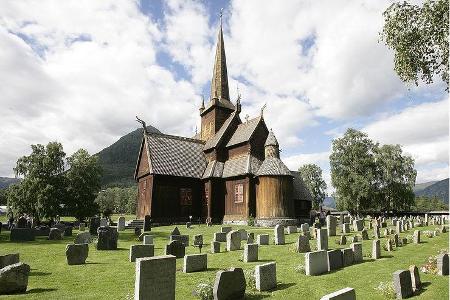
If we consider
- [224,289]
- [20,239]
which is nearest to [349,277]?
[224,289]

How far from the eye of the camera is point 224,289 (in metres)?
8.20

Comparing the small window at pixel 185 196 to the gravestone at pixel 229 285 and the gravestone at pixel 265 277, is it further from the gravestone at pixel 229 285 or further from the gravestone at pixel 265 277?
the gravestone at pixel 229 285

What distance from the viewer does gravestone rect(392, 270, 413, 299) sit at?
839cm

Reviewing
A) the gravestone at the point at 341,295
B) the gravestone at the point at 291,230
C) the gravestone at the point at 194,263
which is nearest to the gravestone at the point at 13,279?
the gravestone at the point at 194,263

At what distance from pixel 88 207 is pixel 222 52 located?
28287mm

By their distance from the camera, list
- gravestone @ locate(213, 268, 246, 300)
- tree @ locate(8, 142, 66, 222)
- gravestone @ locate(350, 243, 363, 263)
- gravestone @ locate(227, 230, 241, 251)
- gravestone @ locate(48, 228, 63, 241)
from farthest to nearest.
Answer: tree @ locate(8, 142, 66, 222) → gravestone @ locate(48, 228, 63, 241) → gravestone @ locate(227, 230, 241, 251) → gravestone @ locate(350, 243, 363, 263) → gravestone @ locate(213, 268, 246, 300)

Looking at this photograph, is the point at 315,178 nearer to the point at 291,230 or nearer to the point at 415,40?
the point at 291,230

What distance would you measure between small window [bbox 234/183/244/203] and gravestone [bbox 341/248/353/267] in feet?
66.8

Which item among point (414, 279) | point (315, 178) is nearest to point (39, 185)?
point (414, 279)

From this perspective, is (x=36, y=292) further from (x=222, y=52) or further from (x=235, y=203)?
(x=222, y=52)

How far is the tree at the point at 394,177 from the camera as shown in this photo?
169 ft

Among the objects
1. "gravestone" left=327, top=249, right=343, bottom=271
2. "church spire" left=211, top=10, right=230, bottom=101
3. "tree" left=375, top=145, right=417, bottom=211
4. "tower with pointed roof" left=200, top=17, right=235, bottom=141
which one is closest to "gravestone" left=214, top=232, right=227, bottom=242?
"gravestone" left=327, top=249, right=343, bottom=271

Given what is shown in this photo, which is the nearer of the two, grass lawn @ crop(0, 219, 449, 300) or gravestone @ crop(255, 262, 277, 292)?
grass lawn @ crop(0, 219, 449, 300)

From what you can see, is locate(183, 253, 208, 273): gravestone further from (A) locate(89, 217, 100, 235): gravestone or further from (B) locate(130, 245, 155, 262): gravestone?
(A) locate(89, 217, 100, 235): gravestone
